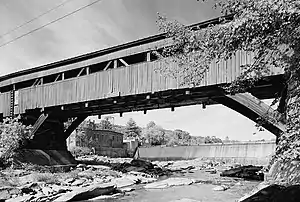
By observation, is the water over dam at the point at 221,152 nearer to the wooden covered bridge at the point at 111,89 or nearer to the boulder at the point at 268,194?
the wooden covered bridge at the point at 111,89

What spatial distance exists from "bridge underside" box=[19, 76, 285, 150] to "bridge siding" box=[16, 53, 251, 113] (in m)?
0.42

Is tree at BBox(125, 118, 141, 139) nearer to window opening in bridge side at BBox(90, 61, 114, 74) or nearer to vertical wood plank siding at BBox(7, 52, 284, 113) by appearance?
vertical wood plank siding at BBox(7, 52, 284, 113)

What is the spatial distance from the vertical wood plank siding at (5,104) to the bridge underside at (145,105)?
1308 millimetres

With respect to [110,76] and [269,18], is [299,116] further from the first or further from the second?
[110,76]

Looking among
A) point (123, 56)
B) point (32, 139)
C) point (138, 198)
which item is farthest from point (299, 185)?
point (32, 139)

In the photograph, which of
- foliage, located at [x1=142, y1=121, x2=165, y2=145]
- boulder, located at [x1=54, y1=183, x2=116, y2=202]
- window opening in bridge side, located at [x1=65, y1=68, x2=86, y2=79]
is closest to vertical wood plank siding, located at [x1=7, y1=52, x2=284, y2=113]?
window opening in bridge side, located at [x1=65, y1=68, x2=86, y2=79]

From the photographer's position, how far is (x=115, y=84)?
16359 millimetres

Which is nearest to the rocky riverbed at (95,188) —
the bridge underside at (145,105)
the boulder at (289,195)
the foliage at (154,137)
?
the bridge underside at (145,105)

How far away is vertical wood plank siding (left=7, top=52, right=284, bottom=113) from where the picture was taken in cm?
1300

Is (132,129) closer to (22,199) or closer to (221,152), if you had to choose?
(221,152)

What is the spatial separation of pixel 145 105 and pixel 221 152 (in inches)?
712

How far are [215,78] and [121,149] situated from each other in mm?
29492

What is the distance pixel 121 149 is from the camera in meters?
41.0

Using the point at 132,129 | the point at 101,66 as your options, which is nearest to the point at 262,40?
the point at 101,66
